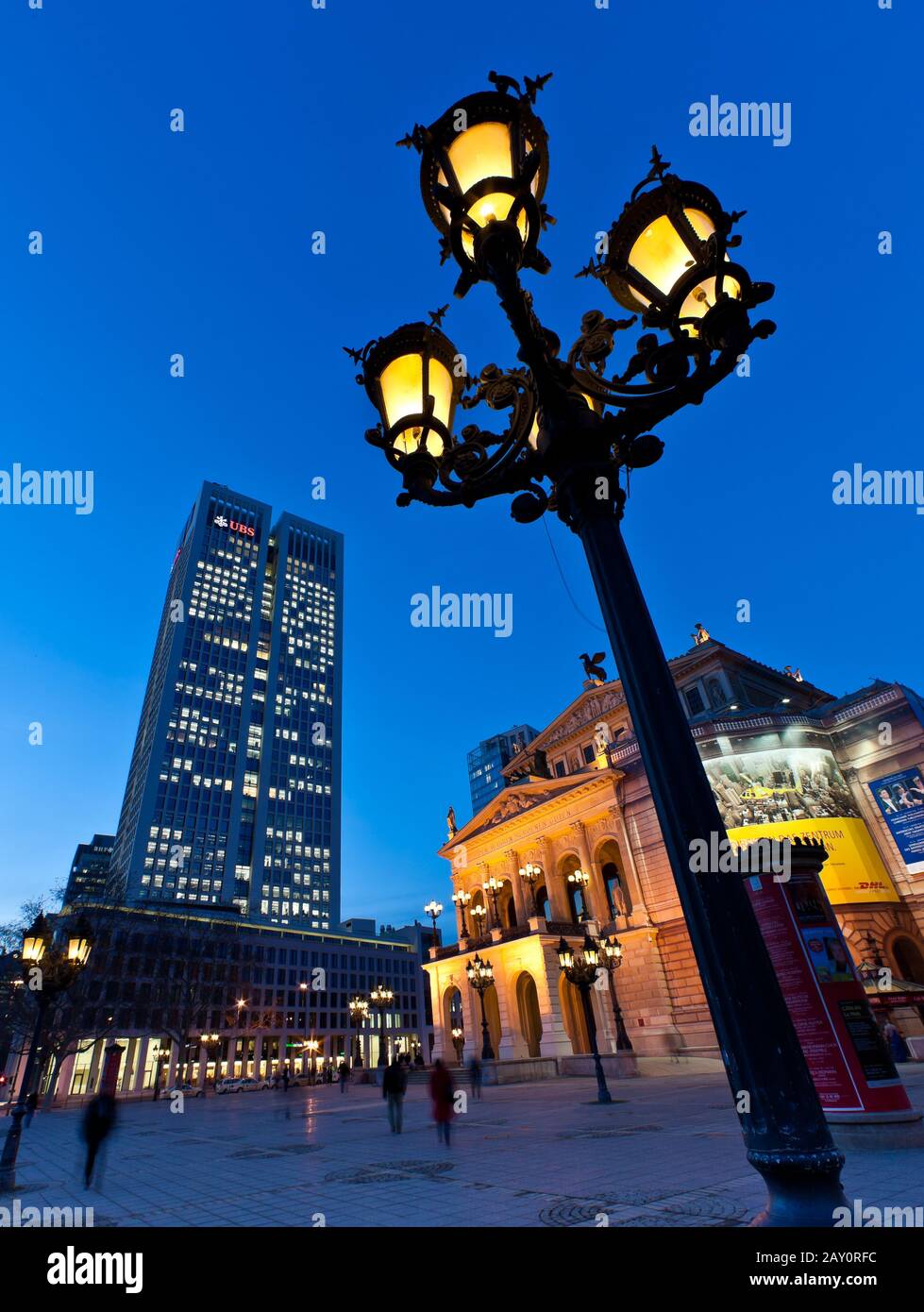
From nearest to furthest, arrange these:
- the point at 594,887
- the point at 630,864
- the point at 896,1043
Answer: the point at 896,1043, the point at 630,864, the point at 594,887

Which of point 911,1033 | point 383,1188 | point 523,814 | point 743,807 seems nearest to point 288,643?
point 523,814

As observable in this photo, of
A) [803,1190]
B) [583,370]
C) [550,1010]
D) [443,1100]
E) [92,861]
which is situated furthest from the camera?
[92,861]

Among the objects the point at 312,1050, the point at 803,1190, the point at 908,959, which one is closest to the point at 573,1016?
the point at 908,959

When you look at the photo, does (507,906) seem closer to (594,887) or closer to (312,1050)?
(594,887)

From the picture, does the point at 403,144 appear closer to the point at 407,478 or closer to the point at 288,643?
the point at 407,478

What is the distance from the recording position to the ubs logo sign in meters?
132

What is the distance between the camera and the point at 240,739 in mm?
112750

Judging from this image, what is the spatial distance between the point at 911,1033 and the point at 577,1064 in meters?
14.2

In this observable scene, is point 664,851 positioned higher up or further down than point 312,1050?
higher up

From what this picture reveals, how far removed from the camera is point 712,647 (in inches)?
1729

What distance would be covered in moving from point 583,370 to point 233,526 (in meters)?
139

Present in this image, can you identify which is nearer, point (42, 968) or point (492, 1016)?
point (42, 968)

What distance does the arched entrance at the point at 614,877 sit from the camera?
3956 centimetres

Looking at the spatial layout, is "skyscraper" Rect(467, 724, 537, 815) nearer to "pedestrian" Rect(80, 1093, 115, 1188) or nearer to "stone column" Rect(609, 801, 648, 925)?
"stone column" Rect(609, 801, 648, 925)
